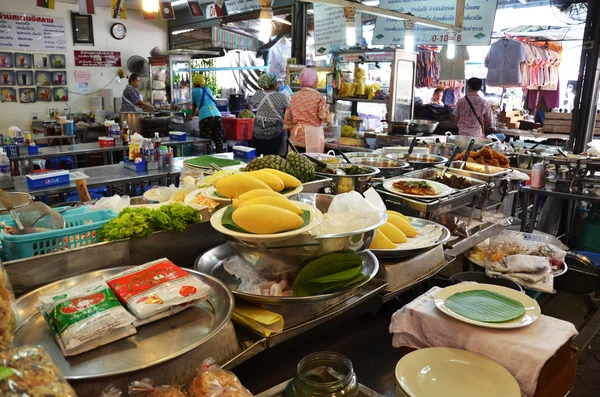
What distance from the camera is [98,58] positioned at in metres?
10.3

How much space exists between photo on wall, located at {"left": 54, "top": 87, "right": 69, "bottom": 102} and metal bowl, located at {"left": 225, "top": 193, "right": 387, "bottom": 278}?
999cm

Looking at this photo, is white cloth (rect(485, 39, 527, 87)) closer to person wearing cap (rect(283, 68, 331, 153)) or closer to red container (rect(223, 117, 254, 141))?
person wearing cap (rect(283, 68, 331, 153))

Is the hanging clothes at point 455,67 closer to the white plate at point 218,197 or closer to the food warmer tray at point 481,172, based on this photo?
the food warmer tray at point 481,172

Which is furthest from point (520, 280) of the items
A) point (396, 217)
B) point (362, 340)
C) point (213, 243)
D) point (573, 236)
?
point (573, 236)

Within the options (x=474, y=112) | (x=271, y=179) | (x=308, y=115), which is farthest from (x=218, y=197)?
(x=474, y=112)

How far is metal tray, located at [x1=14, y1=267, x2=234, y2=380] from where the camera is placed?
111cm

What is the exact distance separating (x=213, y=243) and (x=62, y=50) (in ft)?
32.0

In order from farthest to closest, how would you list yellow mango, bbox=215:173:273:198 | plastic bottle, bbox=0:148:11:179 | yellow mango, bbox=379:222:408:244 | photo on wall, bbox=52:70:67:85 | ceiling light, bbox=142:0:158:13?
photo on wall, bbox=52:70:67:85 → ceiling light, bbox=142:0:158:13 → plastic bottle, bbox=0:148:11:179 → yellow mango, bbox=379:222:408:244 → yellow mango, bbox=215:173:273:198

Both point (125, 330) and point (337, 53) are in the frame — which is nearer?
point (125, 330)

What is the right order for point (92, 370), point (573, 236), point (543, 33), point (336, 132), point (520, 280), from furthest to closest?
point (543, 33)
point (336, 132)
point (573, 236)
point (520, 280)
point (92, 370)

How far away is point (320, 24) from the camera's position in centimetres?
685

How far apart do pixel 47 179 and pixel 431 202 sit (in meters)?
3.23

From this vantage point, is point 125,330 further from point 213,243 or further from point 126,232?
point 213,243

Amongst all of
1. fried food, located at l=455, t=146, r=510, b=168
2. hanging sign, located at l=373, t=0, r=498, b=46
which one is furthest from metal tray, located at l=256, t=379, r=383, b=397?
hanging sign, located at l=373, t=0, r=498, b=46
